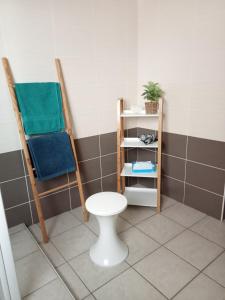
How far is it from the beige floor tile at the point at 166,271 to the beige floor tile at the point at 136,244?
0.17ft

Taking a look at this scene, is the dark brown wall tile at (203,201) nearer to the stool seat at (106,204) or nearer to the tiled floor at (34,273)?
the stool seat at (106,204)

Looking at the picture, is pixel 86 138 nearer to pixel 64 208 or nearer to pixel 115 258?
pixel 64 208

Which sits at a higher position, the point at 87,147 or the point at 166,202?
the point at 87,147

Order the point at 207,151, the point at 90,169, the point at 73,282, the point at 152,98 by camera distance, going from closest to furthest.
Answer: the point at 73,282 → the point at 207,151 → the point at 152,98 → the point at 90,169

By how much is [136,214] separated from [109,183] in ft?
1.62

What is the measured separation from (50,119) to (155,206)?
1322 millimetres

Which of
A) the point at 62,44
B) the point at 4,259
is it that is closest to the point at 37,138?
the point at 62,44

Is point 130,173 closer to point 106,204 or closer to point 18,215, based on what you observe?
point 106,204

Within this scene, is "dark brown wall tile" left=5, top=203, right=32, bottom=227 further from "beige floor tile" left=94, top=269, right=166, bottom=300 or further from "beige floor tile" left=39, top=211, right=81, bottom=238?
"beige floor tile" left=94, top=269, right=166, bottom=300

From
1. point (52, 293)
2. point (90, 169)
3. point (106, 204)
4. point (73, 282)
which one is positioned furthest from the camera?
point (90, 169)

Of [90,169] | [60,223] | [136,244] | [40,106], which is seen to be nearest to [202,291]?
[136,244]

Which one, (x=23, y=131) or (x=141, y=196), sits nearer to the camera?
(x=23, y=131)

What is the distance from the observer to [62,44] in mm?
1897

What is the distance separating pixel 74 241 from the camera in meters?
1.88
